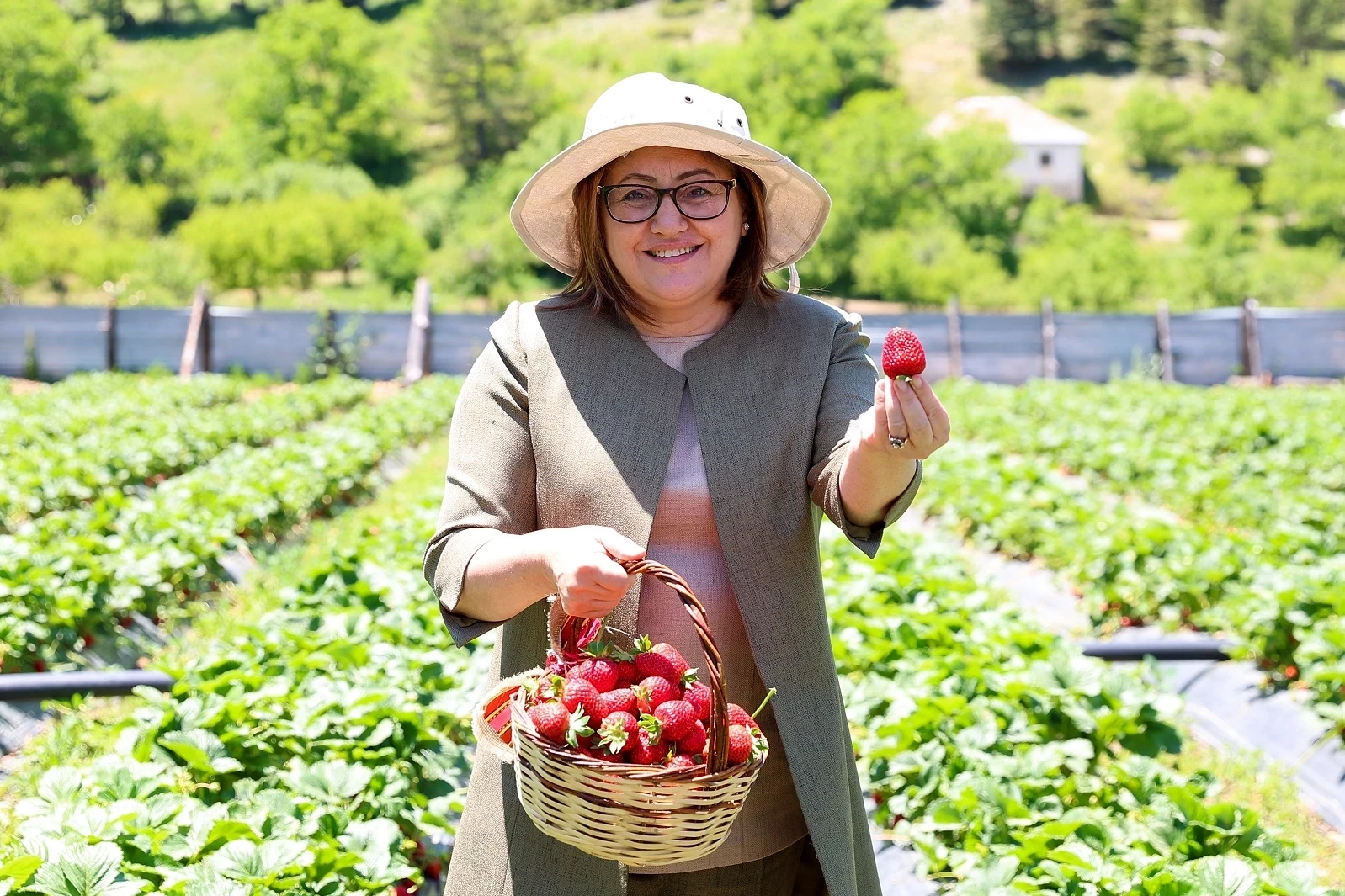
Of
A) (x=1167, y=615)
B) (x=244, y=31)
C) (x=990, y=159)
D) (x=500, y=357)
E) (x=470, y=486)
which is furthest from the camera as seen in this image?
(x=244, y=31)

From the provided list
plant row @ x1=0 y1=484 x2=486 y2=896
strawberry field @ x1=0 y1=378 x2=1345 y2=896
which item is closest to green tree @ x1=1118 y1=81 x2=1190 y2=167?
strawberry field @ x1=0 y1=378 x2=1345 y2=896

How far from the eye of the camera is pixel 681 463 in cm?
192

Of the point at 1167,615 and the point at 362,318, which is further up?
the point at 1167,615

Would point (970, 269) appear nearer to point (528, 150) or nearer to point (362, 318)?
point (528, 150)

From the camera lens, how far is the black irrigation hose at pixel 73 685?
154 inches

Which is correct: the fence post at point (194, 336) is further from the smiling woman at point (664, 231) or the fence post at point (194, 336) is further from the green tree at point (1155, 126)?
the green tree at point (1155, 126)

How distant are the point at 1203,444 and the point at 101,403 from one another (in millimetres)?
10601

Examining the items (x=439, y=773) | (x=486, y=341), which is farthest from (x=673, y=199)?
(x=486, y=341)

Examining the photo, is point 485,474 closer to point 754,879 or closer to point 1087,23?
point 754,879

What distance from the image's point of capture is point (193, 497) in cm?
717

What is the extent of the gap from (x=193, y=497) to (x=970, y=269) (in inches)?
1525

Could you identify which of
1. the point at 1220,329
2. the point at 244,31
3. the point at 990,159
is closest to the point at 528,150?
the point at 990,159

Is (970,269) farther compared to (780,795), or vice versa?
(970,269)

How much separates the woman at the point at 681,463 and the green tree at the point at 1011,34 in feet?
250
